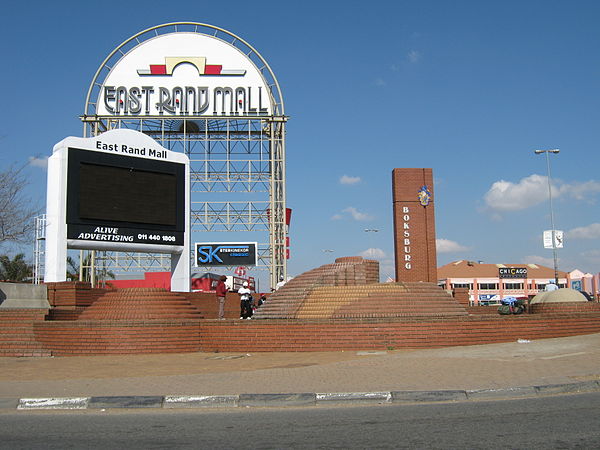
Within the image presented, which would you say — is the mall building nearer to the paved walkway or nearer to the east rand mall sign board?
the east rand mall sign board

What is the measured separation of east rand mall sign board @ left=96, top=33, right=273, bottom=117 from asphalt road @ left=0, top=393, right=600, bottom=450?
37.9m

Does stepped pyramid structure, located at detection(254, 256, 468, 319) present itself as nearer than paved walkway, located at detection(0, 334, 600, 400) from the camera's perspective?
No

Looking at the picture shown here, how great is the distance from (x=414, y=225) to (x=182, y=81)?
21.3m

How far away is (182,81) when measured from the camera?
44594 millimetres

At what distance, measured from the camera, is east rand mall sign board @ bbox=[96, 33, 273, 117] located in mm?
44250

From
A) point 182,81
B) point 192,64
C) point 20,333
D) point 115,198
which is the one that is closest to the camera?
point 20,333

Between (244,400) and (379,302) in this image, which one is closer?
(244,400)

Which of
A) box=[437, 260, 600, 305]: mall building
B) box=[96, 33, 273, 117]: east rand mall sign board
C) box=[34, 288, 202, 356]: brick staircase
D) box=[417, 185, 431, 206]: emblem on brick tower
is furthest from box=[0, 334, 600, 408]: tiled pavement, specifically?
box=[437, 260, 600, 305]: mall building

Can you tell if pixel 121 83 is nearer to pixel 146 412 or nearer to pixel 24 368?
pixel 24 368

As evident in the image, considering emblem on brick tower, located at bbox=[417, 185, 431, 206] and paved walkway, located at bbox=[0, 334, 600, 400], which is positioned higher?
emblem on brick tower, located at bbox=[417, 185, 431, 206]

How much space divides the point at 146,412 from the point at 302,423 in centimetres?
228

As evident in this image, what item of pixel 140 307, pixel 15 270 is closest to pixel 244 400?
pixel 140 307

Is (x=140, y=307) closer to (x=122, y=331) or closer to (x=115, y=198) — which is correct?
(x=122, y=331)

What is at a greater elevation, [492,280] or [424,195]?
[424,195]
